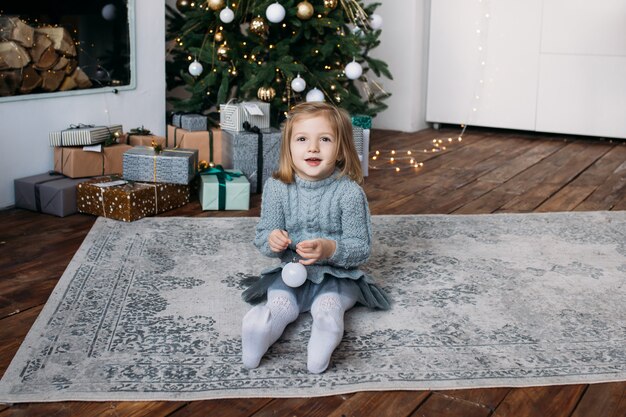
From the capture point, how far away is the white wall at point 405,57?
5016 millimetres

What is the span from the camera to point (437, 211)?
3145 mm

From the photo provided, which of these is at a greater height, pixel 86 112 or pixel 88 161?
pixel 86 112

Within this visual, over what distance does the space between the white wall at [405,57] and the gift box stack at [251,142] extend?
72.9 inches

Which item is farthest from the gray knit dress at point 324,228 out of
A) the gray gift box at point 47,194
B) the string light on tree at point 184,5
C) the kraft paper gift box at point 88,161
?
the string light on tree at point 184,5

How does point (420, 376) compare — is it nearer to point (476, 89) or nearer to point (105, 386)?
point (105, 386)

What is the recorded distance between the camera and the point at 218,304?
2084mm

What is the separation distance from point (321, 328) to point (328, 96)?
2.16 metres

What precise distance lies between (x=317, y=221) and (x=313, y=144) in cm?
20

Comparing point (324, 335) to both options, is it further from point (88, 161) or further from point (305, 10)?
point (305, 10)

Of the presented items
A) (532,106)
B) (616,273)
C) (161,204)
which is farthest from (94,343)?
(532,106)

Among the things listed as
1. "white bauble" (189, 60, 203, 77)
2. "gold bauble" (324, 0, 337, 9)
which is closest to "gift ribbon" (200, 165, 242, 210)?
"white bauble" (189, 60, 203, 77)

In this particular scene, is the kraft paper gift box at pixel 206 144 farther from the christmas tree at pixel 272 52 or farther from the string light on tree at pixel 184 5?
the string light on tree at pixel 184 5

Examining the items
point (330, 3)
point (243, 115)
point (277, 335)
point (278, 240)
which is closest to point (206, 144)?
point (243, 115)

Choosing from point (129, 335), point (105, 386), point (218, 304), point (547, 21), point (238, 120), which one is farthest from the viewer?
point (547, 21)
